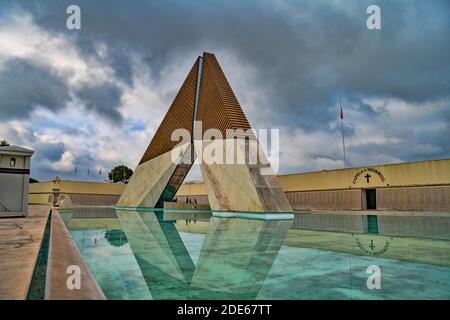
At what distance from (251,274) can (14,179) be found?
10548 mm

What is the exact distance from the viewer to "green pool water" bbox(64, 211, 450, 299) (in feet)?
8.77

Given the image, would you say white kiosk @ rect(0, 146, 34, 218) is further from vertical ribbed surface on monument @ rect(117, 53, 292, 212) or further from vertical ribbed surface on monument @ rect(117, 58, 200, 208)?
vertical ribbed surface on monument @ rect(117, 58, 200, 208)

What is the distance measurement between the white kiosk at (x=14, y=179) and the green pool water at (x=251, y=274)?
7.34 metres

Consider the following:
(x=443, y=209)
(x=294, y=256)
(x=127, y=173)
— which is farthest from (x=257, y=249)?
(x=127, y=173)

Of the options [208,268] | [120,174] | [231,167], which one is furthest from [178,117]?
[120,174]

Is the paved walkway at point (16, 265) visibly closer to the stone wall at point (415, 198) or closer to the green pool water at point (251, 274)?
the green pool water at point (251, 274)

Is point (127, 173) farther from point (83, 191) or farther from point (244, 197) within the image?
point (244, 197)

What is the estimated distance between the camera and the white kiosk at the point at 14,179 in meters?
10.6

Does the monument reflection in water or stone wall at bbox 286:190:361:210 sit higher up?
stone wall at bbox 286:190:361:210

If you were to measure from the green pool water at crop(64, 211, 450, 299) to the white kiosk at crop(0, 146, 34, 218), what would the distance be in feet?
24.1

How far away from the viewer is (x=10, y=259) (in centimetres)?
339

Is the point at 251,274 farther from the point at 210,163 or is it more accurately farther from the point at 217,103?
the point at 217,103

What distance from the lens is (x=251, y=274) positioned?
3367 mm

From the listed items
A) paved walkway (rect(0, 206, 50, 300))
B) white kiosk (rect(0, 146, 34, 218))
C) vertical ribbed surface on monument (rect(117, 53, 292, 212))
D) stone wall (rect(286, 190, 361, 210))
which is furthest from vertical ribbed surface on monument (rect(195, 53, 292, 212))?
stone wall (rect(286, 190, 361, 210))
